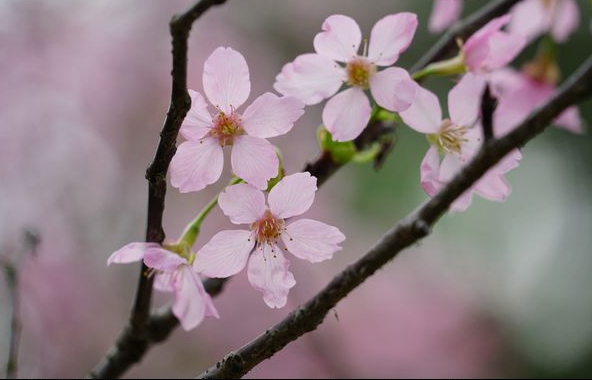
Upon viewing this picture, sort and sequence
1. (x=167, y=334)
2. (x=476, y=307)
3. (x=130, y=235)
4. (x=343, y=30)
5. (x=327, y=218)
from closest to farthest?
(x=343, y=30), (x=167, y=334), (x=130, y=235), (x=476, y=307), (x=327, y=218)

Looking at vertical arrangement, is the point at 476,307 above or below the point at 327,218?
below

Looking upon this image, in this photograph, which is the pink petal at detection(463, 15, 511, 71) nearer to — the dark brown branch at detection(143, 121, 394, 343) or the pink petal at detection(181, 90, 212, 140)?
the dark brown branch at detection(143, 121, 394, 343)

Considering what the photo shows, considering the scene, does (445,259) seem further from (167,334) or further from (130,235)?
(167,334)

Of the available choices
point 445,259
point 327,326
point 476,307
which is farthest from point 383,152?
point 445,259

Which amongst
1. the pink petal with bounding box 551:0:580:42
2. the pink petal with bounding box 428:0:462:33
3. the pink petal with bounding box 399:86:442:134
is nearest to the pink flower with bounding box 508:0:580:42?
the pink petal with bounding box 551:0:580:42

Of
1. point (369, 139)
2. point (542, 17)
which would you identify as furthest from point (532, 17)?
point (369, 139)

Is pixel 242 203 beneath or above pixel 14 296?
beneath

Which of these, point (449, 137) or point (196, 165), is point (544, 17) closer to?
point (449, 137)
